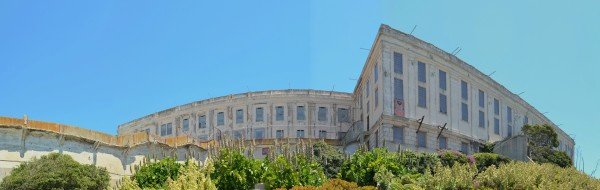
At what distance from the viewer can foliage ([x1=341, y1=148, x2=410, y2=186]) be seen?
30125mm

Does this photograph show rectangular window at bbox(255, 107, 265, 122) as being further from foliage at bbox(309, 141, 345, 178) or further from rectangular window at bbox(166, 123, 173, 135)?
foliage at bbox(309, 141, 345, 178)

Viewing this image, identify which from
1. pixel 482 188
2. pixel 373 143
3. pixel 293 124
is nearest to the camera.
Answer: pixel 482 188

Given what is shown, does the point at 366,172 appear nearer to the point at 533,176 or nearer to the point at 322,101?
the point at 533,176

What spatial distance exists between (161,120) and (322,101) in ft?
58.5

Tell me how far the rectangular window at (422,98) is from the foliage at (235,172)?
29.5 m

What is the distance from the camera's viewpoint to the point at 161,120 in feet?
260

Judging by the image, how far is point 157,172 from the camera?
31.1 m

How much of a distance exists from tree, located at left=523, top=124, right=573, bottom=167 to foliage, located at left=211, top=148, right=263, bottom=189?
1354 inches

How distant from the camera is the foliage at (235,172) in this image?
2630 centimetres

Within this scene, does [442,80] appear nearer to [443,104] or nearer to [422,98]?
[443,104]

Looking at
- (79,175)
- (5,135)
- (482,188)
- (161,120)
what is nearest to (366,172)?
(482,188)

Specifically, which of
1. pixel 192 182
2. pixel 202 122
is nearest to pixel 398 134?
pixel 202 122

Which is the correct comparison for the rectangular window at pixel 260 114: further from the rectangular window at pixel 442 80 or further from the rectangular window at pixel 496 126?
the rectangular window at pixel 496 126

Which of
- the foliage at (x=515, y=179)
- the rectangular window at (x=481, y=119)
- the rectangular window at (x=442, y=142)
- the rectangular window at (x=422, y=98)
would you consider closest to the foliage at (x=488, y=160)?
the rectangular window at (x=442, y=142)
